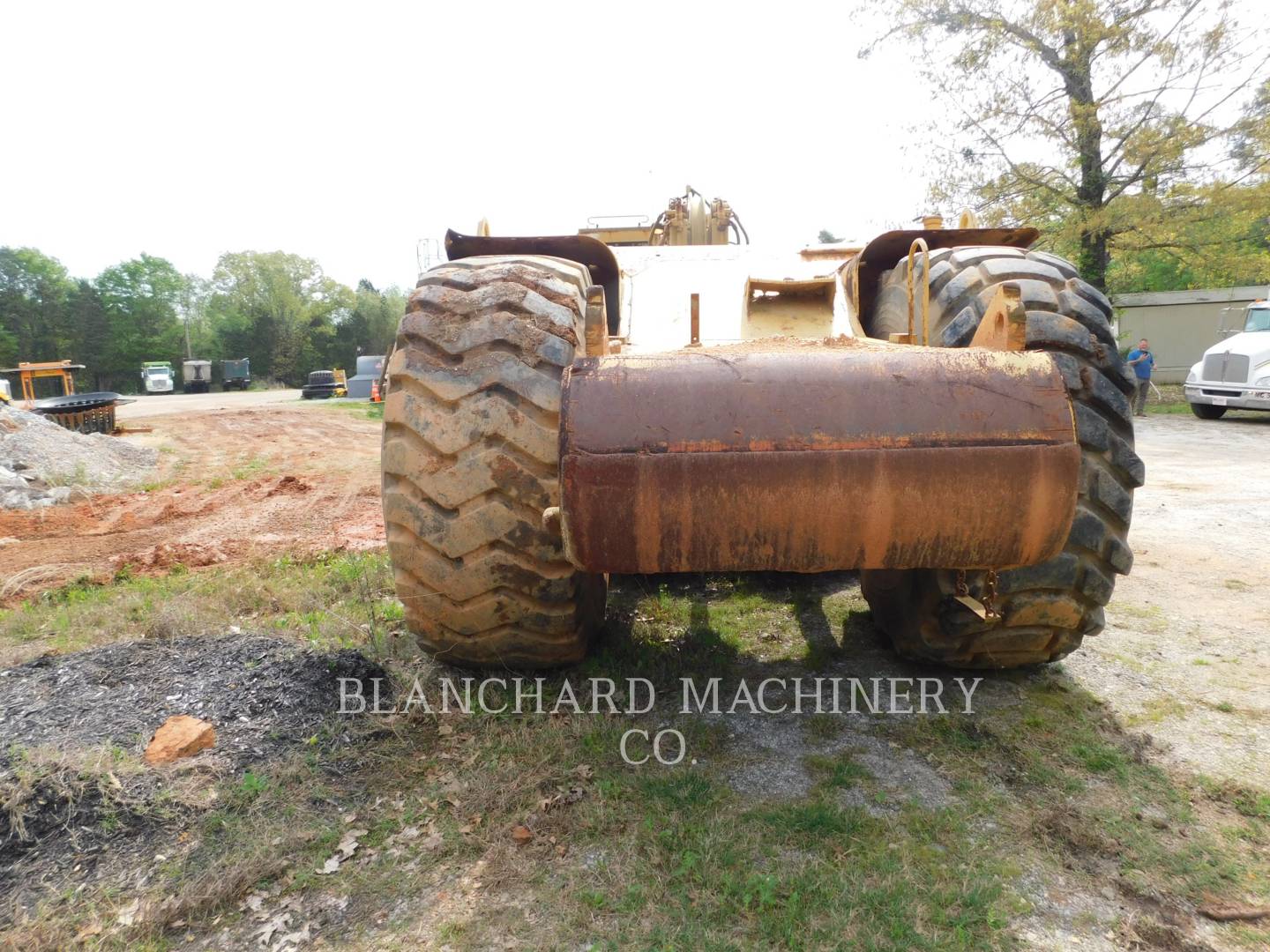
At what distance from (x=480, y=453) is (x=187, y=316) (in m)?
84.3

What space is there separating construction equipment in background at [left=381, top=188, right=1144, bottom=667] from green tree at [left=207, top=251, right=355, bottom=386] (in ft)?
220

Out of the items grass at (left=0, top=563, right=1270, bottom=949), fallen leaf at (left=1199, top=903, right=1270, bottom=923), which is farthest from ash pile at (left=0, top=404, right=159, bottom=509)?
fallen leaf at (left=1199, top=903, right=1270, bottom=923)

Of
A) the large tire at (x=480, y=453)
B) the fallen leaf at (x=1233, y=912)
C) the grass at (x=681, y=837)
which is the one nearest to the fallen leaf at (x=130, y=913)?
the grass at (x=681, y=837)

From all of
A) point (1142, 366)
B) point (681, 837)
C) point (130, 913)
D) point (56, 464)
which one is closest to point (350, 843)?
point (130, 913)

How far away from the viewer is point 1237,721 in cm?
322

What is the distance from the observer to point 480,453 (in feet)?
8.64

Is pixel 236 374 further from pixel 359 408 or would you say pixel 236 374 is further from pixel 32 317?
pixel 359 408

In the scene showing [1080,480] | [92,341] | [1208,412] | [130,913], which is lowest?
[130,913]

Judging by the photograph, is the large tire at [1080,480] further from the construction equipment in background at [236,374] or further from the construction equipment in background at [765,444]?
the construction equipment in background at [236,374]

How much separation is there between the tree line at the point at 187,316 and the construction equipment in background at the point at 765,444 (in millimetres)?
63824

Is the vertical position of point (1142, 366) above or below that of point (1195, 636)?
above

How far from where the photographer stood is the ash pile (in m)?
9.73

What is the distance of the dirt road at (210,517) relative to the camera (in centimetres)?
639

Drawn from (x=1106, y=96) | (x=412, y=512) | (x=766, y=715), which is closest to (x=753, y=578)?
(x=766, y=715)
